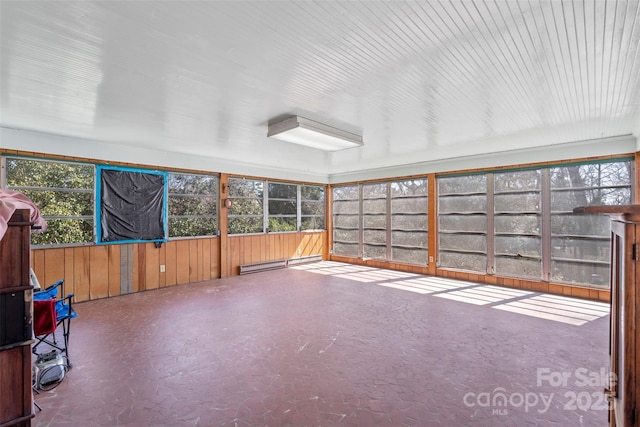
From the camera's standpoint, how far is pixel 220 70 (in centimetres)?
255

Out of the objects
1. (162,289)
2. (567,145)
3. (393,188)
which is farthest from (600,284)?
(162,289)

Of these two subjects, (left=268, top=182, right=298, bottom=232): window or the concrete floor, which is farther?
(left=268, top=182, right=298, bottom=232): window

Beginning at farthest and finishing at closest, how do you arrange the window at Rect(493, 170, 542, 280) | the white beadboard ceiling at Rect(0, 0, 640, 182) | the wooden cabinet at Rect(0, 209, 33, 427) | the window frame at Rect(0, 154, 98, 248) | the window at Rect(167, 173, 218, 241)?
1. the window at Rect(167, 173, 218, 241)
2. the window at Rect(493, 170, 542, 280)
3. the window frame at Rect(0, 154, 98, 248)
4. the white beadboard ceiling at Rect(0, 0, 640, 182)
5. the wooden cabinet at Rect(0, 209, 33, 427)

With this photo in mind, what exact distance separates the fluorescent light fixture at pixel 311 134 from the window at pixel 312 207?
162 inches

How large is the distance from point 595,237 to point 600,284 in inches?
31.2

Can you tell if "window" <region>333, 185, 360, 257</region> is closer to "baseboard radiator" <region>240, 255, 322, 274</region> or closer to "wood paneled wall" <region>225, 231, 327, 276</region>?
"wood paneled wall" <region>225, 231, 327, 276</region>

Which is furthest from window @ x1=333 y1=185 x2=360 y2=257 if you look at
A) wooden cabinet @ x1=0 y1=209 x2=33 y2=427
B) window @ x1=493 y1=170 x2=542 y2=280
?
wooden cabinet @ x1=0 y1=209 x2=33 y2=427

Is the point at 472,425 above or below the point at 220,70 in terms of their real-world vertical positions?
below

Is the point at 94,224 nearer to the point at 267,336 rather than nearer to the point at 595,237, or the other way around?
the point at 267,336

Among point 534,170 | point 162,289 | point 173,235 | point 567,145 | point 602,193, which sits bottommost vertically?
point 162,289

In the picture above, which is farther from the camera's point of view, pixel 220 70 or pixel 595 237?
pixel 595 237

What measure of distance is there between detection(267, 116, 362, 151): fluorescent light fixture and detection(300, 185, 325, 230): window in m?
4.12

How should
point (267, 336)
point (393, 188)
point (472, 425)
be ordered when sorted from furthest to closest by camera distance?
point (393, 188) < point (267, 336) < point (472, 425)

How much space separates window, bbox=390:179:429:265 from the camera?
23.3 ft
